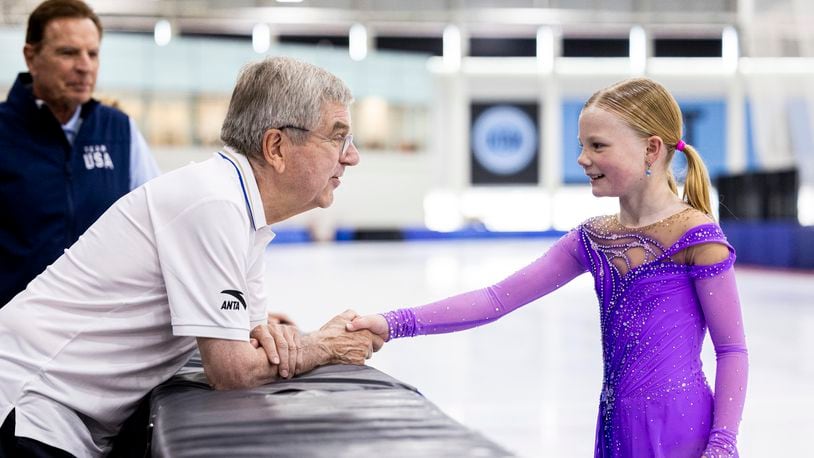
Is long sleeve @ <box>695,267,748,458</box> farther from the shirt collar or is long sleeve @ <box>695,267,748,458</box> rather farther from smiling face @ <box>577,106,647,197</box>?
the shirt collar

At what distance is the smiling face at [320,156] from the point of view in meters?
1.86

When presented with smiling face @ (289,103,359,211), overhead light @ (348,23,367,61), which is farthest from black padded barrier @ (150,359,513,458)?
overhead light @ (348,23,367,61)

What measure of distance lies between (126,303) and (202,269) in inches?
7.3

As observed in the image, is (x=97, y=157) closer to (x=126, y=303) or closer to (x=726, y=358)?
(x=126, y=303)

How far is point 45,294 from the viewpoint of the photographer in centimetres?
174

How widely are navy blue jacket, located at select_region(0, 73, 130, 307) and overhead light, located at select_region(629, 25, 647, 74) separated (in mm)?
25697

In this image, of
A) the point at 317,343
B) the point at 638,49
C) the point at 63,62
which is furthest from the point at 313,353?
the point at 638,49

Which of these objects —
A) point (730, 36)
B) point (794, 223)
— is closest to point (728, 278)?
point (794, 223)

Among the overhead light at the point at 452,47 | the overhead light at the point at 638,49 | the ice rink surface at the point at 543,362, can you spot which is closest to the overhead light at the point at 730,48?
the overhead light at the point at 638,49

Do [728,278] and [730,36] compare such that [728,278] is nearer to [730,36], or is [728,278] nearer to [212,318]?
[212,318]

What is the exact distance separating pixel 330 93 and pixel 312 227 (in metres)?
22.5

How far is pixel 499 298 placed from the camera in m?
2.09

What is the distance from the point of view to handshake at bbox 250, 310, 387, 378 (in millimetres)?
1767

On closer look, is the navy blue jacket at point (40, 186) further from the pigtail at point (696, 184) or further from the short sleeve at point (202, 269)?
the pigtail at point (696, 184)
